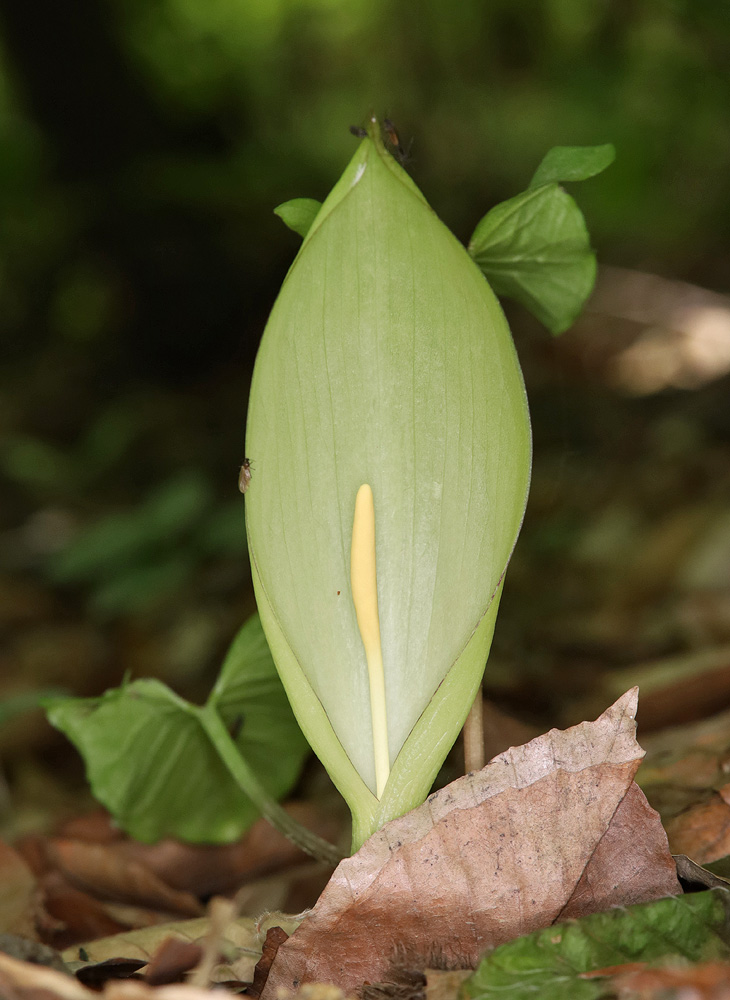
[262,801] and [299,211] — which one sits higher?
[299,211]

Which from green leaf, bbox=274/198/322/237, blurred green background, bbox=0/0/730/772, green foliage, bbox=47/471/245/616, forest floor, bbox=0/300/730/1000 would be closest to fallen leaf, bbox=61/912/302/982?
forest floor, bbox=0/300/730/1000

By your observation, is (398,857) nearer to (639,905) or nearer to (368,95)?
(639,905)

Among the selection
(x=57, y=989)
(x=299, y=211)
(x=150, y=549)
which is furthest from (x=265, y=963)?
(x=150, y=549)

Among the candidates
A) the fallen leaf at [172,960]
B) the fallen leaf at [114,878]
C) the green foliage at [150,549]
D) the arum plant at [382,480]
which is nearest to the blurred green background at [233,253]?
the green foliage at [150,549]

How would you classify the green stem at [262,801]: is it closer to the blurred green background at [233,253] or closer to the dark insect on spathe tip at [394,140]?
the dark insect on spathe tip at [394,140]

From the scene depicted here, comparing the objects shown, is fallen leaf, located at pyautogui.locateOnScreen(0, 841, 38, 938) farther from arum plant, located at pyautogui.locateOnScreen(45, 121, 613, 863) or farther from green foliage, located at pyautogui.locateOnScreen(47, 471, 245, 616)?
green foliage, located at pyautogui.locateOnScreen(47, 471, 245, 616)

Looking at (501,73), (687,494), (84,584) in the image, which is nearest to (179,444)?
(84,584)

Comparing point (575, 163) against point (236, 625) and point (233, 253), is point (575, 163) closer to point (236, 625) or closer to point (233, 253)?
point (236, 625)

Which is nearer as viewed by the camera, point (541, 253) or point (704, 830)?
point (704, 830)
